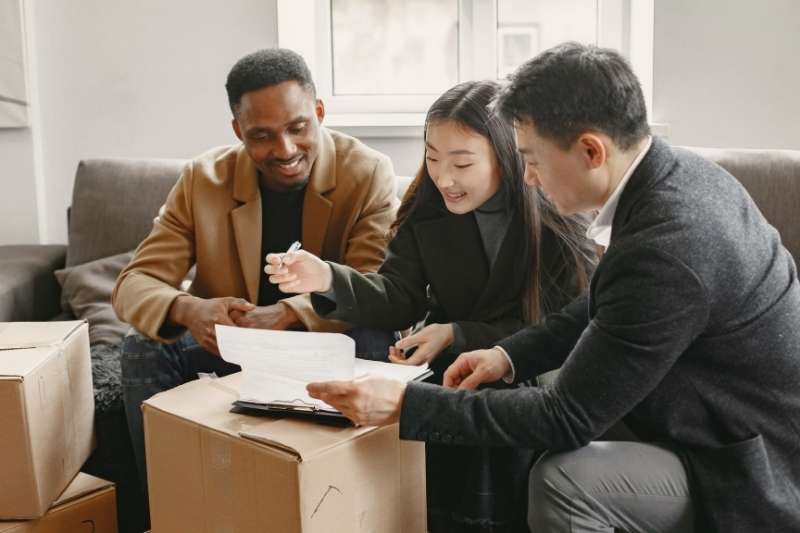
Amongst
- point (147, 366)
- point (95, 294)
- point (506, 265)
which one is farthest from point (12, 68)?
point (506, 265)

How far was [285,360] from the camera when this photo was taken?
4.19 feet

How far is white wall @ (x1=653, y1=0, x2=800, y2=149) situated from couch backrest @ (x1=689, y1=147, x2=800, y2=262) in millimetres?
441

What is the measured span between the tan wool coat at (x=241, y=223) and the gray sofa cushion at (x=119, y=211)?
1.48 feet

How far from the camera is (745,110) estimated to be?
2.50 metres

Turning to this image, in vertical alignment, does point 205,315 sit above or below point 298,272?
below

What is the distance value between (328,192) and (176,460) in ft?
2.60

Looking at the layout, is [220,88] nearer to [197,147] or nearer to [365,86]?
[197,147]

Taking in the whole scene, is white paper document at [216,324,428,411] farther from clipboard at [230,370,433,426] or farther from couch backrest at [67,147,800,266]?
couch backrest at [67,147,800,266]

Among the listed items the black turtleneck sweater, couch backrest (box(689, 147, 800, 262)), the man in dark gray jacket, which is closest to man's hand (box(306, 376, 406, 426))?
the man in dark gray jacket

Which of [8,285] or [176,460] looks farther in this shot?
[8,285]

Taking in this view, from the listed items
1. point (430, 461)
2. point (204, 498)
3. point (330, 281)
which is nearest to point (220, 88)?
point (330, 281)

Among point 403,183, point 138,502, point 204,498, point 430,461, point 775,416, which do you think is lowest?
point 138,502

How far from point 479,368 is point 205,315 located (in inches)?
24.5

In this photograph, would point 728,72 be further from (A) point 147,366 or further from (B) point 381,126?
(A) point 147,366
